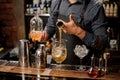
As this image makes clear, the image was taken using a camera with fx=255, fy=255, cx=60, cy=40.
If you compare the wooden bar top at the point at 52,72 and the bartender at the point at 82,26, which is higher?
the bartender at the point at 82,26

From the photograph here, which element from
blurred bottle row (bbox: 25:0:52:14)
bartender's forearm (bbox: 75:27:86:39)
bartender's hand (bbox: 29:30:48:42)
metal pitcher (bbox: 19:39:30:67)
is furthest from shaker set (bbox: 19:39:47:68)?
blurred bottle row (bbox: 25:0:52:14)

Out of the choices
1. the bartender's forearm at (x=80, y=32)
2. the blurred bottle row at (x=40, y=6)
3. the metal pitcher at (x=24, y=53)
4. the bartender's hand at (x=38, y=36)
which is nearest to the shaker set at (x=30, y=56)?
the metal pitcher at (x=24, y=53)

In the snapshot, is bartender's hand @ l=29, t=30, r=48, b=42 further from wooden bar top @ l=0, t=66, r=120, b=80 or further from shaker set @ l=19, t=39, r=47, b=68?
wooden bar top @ l=0, t=66, r=120, b=80

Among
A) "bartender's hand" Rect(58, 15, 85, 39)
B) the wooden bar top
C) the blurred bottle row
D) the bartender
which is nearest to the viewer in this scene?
the wooden bar top

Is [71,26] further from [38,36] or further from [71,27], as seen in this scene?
[38,36]

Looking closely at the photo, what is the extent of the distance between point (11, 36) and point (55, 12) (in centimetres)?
201

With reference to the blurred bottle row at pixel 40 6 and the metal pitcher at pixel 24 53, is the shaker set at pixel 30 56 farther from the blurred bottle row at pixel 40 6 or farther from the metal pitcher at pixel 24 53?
the blurred bottle row at pixel 40 6

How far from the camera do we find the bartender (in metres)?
2.29

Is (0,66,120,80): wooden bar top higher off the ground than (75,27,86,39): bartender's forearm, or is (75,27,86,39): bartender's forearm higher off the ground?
(75,27,86,39): bartender's forearm

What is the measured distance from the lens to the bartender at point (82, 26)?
2285 mm

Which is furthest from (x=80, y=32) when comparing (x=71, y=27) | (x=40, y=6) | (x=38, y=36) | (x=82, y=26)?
(x=40, y=6)


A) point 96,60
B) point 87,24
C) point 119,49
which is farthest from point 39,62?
point 119,49

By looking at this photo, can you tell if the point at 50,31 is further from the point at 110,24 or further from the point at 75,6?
the point at 110,24

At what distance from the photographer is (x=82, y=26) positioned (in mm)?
2533
